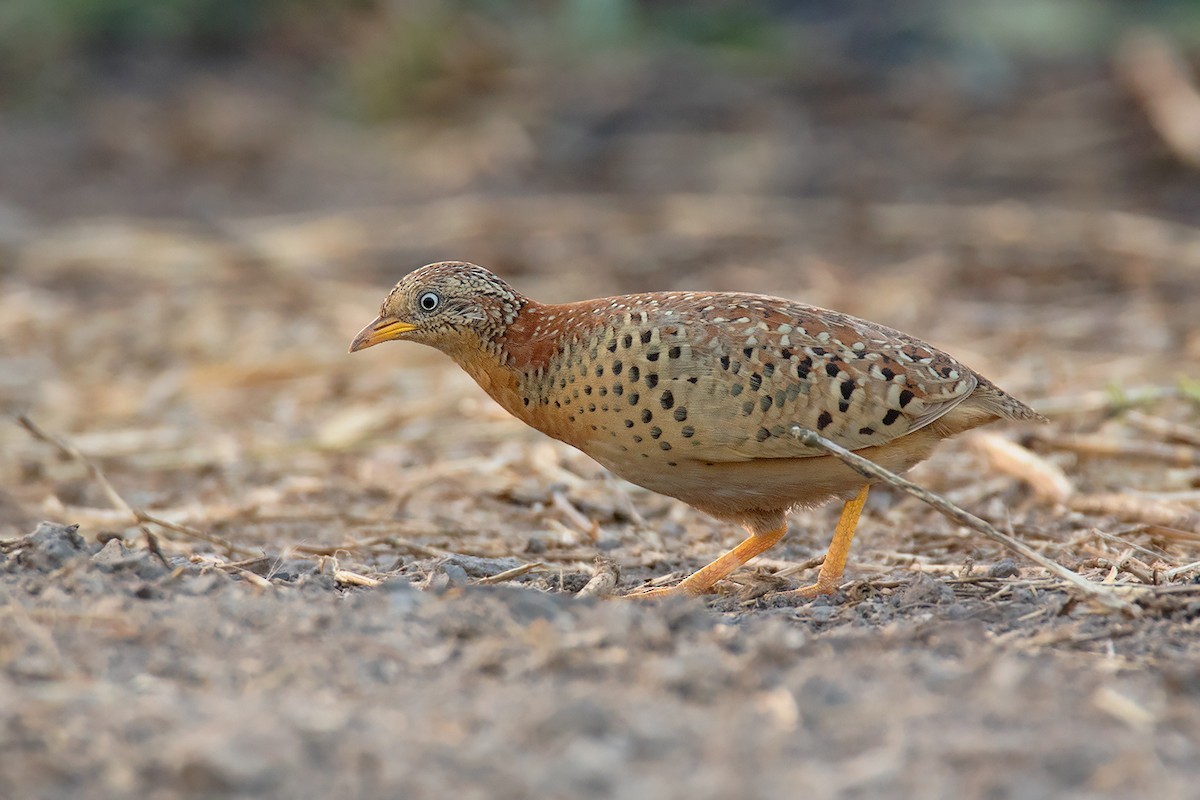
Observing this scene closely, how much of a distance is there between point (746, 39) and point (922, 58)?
1825 millimetres

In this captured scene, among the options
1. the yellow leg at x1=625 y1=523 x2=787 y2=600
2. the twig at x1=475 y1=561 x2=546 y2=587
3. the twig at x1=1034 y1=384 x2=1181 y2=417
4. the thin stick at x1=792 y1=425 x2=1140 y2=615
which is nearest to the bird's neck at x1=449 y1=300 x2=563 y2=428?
the twig at x1=475 y1=561 x2=546 y2=587

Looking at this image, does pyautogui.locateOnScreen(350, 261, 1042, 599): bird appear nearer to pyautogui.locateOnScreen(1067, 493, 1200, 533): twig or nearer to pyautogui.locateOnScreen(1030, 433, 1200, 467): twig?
pyautogui.locateOnScreen(1067, 493, 1200, 533): twig

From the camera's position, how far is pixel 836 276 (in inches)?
385

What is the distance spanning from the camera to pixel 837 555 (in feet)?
15.1

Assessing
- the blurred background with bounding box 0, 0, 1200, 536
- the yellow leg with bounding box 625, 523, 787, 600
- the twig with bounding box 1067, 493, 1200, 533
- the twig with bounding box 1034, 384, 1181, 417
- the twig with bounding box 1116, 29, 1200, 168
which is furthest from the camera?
the twig with bounding box 1116, 29, 1200, 168

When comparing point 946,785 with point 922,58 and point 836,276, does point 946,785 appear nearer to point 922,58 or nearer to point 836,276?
point 836,276

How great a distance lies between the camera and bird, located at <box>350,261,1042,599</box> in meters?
4.36

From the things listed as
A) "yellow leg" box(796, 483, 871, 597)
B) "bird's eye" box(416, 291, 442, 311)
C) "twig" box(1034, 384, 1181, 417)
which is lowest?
"yellow leg" box(796, 483, 871, 597)

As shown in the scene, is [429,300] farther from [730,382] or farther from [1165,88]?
[1165,88]

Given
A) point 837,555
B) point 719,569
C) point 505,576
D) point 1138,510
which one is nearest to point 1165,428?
point 1138,510

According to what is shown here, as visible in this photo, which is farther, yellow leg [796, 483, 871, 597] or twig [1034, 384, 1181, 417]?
twig [1034, 384, 1181, 417]

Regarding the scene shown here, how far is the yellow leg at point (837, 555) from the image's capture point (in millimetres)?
4535

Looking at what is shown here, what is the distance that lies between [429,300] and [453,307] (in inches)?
3.5

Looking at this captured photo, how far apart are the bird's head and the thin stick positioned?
1.11 m
